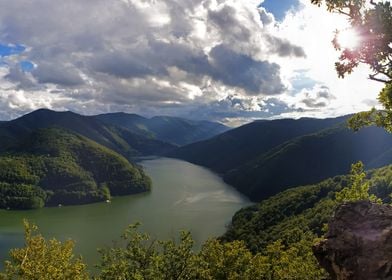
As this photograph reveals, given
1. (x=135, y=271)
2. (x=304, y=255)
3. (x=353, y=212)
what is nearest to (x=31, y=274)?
(x=135, y=271)

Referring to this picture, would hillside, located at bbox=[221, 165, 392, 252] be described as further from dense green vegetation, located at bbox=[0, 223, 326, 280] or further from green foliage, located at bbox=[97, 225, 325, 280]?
dense green vegetation, located at bbox=[0, 223, 326, 280]

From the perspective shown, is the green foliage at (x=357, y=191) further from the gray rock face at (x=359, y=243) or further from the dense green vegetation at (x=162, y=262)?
the dense green vegetation at (x=162, y=262)

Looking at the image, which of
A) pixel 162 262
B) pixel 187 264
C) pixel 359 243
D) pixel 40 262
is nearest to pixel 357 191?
pixel 359 243

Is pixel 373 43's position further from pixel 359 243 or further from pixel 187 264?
pixel 187 264

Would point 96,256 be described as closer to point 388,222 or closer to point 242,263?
point 242,263

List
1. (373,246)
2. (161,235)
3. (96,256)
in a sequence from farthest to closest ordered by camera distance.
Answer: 1. (161,235)
2. (96,256)
3. (373,246)

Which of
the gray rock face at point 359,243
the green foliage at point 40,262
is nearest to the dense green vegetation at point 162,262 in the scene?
the green foliage at point 40,262
